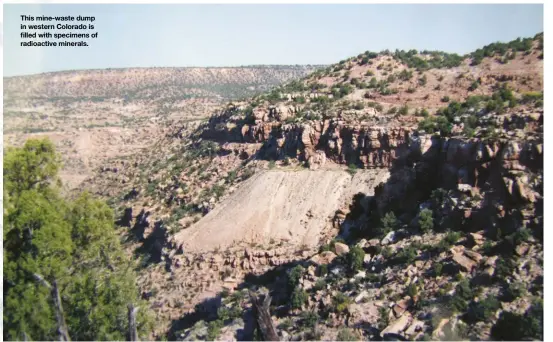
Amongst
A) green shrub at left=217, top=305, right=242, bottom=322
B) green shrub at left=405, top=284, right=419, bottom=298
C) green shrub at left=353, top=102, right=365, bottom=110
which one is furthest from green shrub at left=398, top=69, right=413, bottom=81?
green shrub at left=217, top=305, right=242, bottom=322

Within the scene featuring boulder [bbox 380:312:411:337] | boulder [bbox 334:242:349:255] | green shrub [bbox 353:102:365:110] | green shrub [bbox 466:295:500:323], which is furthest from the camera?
green shrub [bbox 353:102:365:110]

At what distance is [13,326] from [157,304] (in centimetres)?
1184

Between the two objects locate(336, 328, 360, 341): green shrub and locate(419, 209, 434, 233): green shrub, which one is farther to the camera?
locate(419, 209, 434, 233): green shrub

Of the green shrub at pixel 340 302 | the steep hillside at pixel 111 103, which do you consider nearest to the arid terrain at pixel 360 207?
the green shrub at pixel 340 302

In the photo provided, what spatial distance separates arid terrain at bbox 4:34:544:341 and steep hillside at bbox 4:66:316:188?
17.9 meters

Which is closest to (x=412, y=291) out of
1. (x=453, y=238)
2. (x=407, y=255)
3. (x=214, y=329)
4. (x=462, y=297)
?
(x=462, y=297)

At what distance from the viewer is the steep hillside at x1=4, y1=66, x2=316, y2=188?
64938 mm

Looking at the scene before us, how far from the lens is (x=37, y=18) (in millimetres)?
16125

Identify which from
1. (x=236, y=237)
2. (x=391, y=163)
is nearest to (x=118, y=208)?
(x=236, y=237)

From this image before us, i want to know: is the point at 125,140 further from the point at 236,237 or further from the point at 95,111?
the point at 236,237

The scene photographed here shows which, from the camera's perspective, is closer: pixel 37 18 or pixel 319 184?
pixel 37 18

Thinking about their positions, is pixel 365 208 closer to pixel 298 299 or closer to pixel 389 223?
pixel 389 223

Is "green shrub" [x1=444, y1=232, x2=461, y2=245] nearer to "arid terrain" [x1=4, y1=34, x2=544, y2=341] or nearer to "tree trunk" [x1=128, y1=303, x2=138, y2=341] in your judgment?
"arid terrain" [x1=4, y1=34, x2=544, y2=341]

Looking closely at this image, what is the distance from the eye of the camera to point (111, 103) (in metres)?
96.9
